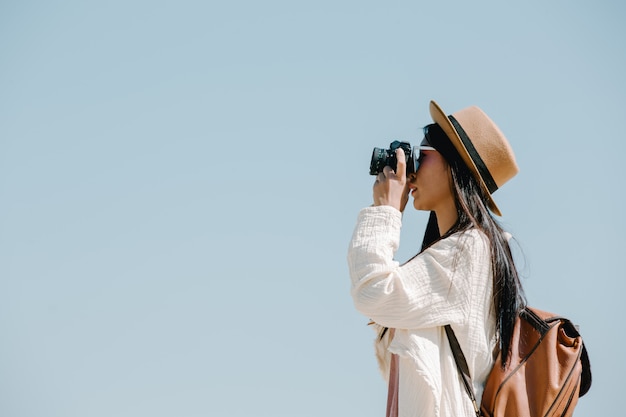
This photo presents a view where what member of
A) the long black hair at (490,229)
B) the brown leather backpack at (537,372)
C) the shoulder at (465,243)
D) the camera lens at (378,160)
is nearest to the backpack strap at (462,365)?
the brown leather backpack at (537,372)

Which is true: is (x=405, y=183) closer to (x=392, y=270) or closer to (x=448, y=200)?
(x=448, y=200)

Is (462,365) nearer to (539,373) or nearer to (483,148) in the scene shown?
(539,373)

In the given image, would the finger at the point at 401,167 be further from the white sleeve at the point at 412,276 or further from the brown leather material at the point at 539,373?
the brown leather material at the point at 539,373

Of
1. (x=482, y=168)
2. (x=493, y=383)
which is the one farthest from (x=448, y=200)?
(x=493, y=383)

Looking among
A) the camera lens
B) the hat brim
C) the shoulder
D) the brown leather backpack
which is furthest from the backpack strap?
the camera lens

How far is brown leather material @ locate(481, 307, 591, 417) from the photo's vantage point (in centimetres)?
310

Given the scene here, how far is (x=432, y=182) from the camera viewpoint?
11.7ft

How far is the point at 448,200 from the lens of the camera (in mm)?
3582

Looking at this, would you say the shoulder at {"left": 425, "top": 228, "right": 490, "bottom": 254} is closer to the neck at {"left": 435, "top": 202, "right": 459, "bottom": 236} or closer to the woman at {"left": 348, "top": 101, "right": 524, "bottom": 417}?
the woman at {"left": 348, "top": 101, "right": 524, "bottom": 417}

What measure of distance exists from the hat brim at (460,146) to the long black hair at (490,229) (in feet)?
0.07

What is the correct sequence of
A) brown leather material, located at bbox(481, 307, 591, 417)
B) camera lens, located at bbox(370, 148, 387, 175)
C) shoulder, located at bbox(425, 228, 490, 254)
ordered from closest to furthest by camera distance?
brown leather material, located at bbox(481, 307, 591, 417), shoulder, located at bbox(425, 228, 490, 254), camera lens, located at bbox(370, 148, 387, 175)

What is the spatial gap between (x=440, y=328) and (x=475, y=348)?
0.47ft

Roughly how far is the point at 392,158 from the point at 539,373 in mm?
982

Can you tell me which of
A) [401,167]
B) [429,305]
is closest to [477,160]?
[401,167]
